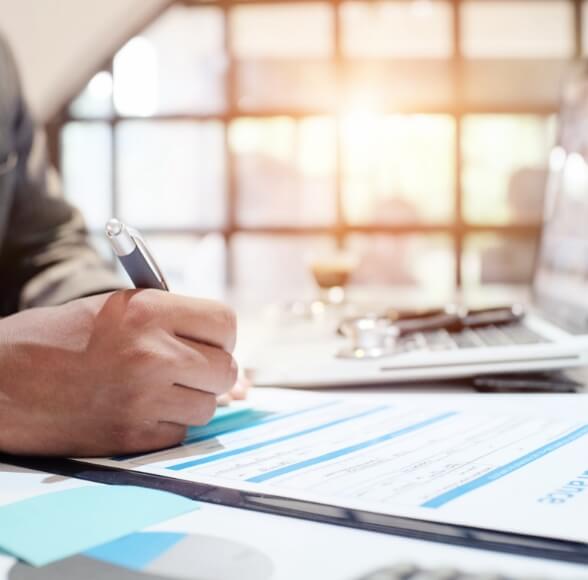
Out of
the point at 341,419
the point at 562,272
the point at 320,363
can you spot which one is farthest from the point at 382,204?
the point at 341,419

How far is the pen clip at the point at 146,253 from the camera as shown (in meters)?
0.49

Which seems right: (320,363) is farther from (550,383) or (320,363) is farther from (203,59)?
(203,59)

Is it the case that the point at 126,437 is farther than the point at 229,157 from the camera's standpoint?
No

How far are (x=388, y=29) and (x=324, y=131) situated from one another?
42 centimetres

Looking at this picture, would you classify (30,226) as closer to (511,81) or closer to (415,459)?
(415,459)

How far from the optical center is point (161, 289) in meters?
0.51

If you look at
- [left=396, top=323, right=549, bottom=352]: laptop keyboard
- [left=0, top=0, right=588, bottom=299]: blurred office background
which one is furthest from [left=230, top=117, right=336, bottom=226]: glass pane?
[left=396, top=323, right=549, bottom=352]: laptop keyboard

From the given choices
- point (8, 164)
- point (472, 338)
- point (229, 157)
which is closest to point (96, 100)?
point (229, 157)

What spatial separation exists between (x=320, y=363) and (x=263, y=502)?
0.38 metres

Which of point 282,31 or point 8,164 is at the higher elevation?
point 282,31

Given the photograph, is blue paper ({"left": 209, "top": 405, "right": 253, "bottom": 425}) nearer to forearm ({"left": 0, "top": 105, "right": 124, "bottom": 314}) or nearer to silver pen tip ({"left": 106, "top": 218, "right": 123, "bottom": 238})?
silver pen tip ({"left": 106, "top": 218, "right": 123, "bottom": 238})

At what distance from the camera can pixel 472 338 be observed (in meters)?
0.83

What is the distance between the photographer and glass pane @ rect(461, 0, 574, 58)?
2.64 meters

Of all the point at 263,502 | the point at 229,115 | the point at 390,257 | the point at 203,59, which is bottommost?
the point at 390,257
